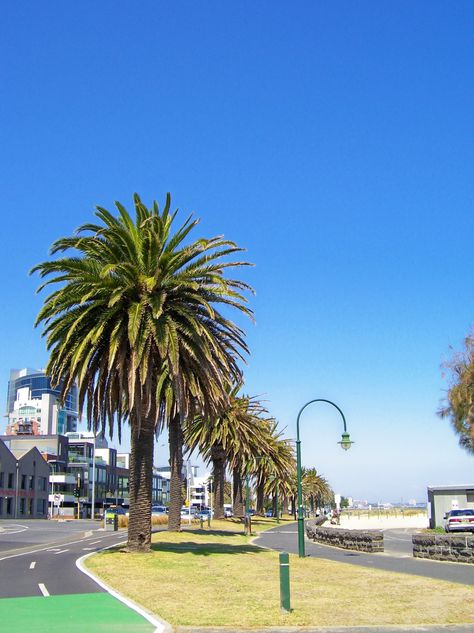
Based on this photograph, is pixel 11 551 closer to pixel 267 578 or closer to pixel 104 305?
pixel 104 305

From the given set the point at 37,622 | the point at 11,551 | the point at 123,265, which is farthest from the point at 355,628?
the point at 11,551

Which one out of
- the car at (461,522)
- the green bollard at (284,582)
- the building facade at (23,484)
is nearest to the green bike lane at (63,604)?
the green bollard at (284,582)

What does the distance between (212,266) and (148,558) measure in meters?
10.7

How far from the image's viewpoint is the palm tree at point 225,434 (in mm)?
53844

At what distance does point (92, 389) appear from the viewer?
2652 centimetres

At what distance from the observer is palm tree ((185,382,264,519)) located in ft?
177

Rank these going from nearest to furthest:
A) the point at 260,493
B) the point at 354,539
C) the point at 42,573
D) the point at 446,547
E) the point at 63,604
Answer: the point at 63,604
the point at 42,573
the point at 446,547
the point at 354,539
the point at 260,493

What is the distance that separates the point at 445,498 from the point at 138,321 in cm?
3511

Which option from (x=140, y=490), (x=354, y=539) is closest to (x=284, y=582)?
(x=140, y=490)

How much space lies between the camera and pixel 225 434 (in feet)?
175

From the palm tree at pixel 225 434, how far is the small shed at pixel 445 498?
13981 millimetres

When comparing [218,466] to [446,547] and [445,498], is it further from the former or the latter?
[446,547]

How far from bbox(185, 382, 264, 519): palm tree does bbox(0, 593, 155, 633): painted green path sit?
37588 mm

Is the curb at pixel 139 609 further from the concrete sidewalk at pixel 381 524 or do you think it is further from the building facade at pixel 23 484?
the building facade at pixel 23 484
